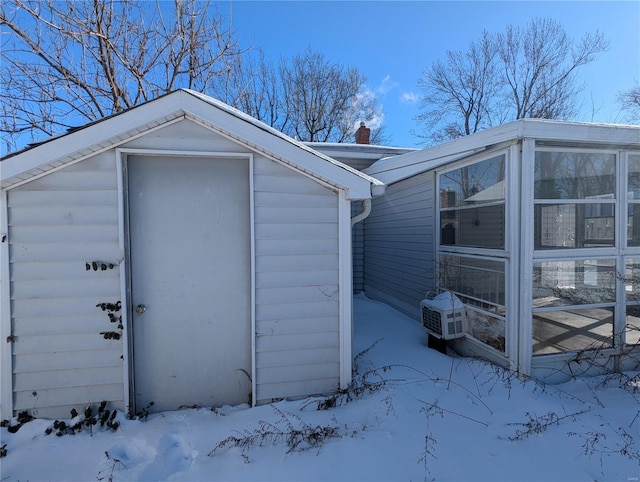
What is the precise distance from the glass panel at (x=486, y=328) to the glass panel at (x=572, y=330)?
33 cm

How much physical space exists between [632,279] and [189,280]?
5102 mm

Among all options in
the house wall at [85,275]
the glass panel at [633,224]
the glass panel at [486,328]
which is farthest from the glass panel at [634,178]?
the house wall at [85,275]

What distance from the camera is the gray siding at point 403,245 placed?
17.7ft

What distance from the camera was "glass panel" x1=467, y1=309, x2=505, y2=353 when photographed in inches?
146

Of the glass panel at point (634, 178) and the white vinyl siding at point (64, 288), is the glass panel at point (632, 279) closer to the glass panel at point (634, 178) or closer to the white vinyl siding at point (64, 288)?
the glass panel at point (634, 178)

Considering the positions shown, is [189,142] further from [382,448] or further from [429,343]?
[429,343]

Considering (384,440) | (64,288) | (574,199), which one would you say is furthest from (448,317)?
(64,288)

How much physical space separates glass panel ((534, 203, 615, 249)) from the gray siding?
183cm

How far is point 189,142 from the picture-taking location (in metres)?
2.96

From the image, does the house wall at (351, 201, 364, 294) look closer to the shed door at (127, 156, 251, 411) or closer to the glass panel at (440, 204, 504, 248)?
the glass panel at (440, 204, 504, 248)

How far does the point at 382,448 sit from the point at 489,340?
220 cm

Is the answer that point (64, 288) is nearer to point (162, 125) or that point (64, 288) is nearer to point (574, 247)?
point (162, 125)

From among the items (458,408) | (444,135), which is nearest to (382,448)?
(458,408)

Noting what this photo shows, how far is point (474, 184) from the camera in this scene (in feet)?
13.7
